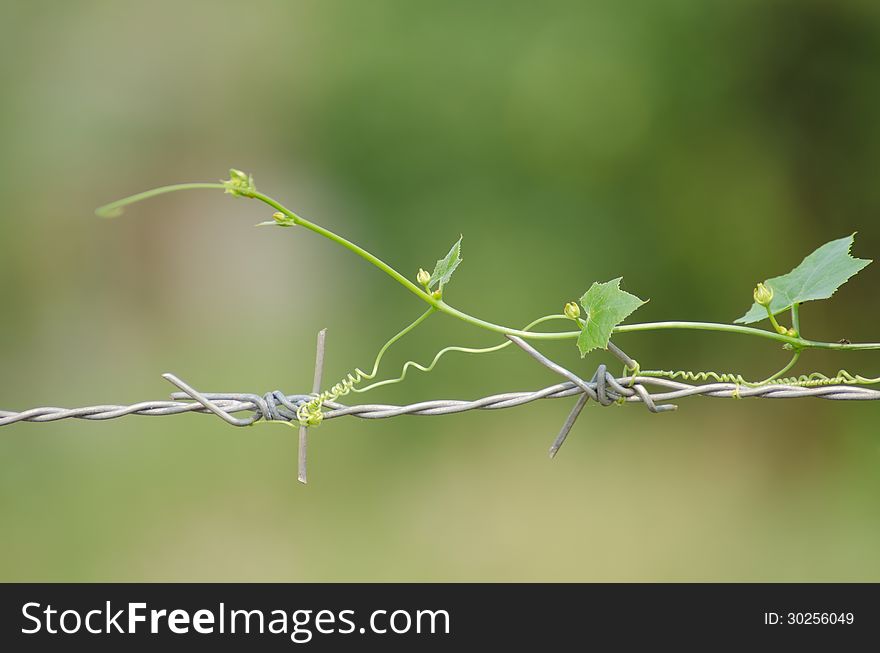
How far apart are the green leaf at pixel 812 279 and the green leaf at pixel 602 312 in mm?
208

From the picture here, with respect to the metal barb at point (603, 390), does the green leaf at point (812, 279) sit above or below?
above

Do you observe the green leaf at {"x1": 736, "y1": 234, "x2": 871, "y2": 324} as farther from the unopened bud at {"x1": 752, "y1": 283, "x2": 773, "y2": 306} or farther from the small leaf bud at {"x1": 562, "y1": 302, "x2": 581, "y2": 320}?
the small leaf bud at {"x1": 562, "y1": 302, "x2": 581, "y2": 320}

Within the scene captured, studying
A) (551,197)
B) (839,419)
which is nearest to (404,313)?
(551,197)

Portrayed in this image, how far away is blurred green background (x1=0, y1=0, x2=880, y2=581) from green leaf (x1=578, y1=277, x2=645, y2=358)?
2.44m

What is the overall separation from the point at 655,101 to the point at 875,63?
0.82 m

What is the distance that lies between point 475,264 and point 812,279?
2614mm

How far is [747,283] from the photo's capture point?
11.4ft

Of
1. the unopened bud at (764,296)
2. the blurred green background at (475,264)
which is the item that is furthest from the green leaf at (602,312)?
the blurred green background at (475,264)

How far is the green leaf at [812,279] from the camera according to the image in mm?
1076

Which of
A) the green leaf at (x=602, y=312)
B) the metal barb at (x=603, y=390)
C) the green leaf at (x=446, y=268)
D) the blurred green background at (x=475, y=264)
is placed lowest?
the metal barb at (x=603, y=390)

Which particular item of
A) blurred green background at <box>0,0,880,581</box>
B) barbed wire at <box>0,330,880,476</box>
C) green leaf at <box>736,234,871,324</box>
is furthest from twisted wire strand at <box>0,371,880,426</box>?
blurred green background at <box>0,0,880,581</box>

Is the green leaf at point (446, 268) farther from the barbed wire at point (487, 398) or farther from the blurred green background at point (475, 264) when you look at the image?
the blurred green background at point (475, 264)

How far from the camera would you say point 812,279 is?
3.59ft

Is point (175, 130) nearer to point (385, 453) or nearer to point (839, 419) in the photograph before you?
point (385, 453)
